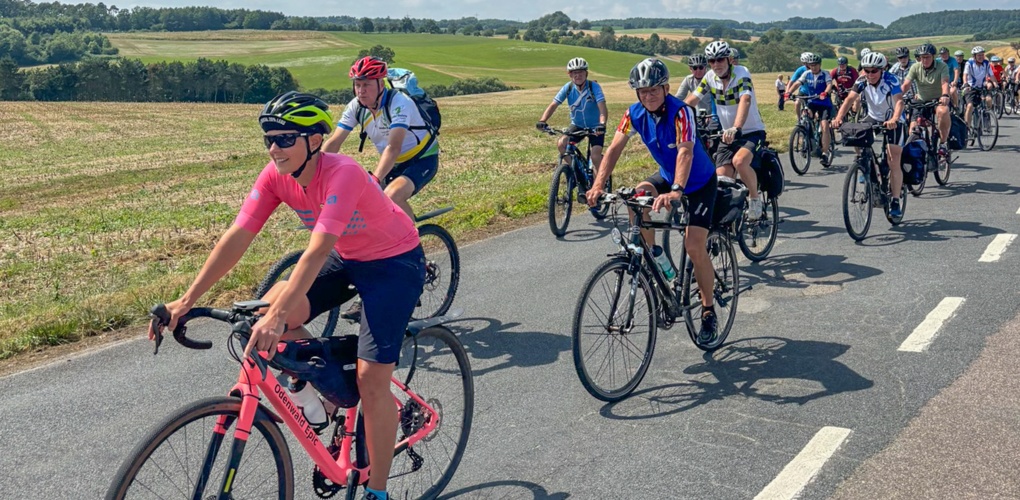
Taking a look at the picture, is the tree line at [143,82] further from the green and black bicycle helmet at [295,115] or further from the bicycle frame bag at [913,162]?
the green and black bicycle helmet at [295,115]

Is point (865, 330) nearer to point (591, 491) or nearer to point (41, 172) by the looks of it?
point (591, 491)

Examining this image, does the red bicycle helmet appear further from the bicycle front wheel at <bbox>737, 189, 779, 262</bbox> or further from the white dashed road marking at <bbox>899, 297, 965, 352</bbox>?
the white dashed road marking at <bbox>899, 297, 965, 352</bbox>

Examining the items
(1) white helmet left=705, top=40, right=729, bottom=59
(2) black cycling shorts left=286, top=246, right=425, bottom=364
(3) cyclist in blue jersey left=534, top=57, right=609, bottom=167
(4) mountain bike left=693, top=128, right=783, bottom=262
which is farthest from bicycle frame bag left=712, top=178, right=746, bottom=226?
(3) cyclist in blue jersey left=534, top=57, right=609, bottom=167

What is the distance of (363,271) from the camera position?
4152mm

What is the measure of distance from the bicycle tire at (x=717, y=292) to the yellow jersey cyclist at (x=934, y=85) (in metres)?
8.43

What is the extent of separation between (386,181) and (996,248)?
21.8 ft

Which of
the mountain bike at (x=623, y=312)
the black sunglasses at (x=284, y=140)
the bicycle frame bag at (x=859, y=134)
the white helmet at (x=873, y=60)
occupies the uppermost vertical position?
the white helmet at (x=873, y=60)

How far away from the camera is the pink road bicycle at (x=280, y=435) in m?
3.42

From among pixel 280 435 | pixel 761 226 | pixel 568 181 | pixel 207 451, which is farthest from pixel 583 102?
pixel 207 451

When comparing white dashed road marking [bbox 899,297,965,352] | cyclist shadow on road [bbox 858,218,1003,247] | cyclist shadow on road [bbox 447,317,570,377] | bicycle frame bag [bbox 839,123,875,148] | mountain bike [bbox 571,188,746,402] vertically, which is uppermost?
bicycle frame bag [bbox 839,123,875,148]

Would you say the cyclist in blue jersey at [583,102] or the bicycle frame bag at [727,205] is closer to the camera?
the bicycle frame bag at [727,205]

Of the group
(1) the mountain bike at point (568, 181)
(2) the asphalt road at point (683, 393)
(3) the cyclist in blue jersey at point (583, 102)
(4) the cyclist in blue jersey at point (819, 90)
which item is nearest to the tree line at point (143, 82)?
(4) the cyclist in blue jersey at point (819, 90)

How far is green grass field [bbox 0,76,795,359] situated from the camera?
9.01 metres

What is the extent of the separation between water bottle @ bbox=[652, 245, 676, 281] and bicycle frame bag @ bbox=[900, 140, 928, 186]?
6.50m
